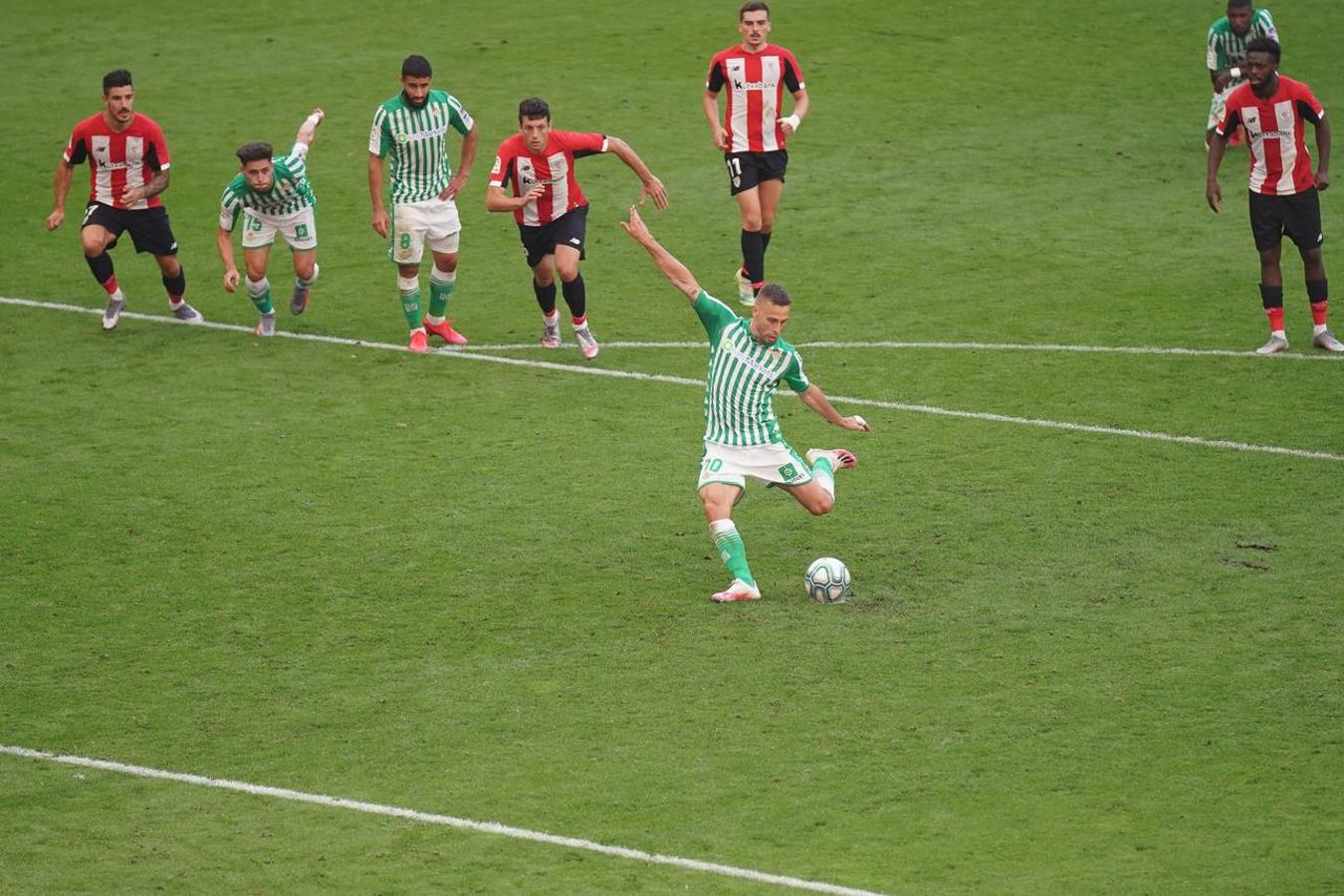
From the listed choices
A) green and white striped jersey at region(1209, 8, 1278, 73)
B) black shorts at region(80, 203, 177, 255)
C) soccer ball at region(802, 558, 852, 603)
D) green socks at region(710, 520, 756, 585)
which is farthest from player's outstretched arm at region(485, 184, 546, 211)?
green and white striped jersey at region(1209, 8, 1278, 73)

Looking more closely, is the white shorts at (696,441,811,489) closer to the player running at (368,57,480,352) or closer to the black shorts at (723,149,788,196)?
the player running at (368,57,480,352)

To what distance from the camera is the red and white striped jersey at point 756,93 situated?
679 inches

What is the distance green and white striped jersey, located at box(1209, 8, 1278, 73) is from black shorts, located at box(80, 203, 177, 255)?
12251 millimetres

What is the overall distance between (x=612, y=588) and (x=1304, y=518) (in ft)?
15.3

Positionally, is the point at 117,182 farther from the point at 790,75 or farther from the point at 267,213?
the point at 790,75

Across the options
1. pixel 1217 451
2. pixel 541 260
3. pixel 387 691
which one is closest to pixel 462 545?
pixel 387 691

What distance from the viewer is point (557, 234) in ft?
52.0

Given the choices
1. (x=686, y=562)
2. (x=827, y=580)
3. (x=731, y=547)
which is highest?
(x=731, y=547)

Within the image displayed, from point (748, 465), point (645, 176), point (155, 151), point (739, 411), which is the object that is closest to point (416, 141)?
point (645, 176)

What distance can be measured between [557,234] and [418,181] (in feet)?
4.53

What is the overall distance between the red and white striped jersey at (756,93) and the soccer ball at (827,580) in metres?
7.06

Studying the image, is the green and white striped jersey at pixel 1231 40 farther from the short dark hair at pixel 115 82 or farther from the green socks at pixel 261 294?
the short dark hair at pixel 115 82

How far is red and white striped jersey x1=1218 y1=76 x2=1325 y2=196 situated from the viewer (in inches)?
595

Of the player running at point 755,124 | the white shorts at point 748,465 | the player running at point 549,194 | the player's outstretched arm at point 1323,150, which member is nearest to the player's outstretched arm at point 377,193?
the player running at point 549,194
